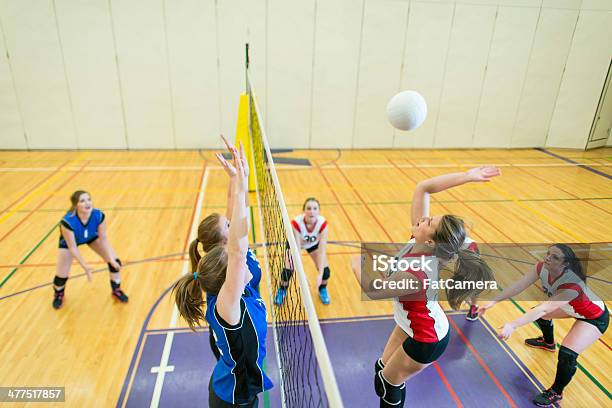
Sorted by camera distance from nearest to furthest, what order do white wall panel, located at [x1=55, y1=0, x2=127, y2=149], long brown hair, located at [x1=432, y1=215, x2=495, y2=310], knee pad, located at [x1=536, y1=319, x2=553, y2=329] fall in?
1. long brown hair, located at [x1=432, y1=215, x2=495, y2=310]
2. knee pad, located at [x1=536, y1=319, x2=553, y2=329]
3. white wall panel, located at [x1=55, y1=0, x2=127, y2=149]

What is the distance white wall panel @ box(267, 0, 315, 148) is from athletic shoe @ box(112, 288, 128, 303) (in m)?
8.02

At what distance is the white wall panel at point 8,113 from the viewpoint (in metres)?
10.8

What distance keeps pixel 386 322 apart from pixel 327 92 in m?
8.72

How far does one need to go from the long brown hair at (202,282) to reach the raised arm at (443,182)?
1761 mm

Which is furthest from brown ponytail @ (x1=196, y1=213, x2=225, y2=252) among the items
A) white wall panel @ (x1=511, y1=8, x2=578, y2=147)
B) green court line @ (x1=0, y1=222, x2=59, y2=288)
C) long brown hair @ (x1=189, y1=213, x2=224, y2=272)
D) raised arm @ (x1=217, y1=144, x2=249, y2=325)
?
white wall panel @ (x1=511, y1=8, x2=578, y2=147)

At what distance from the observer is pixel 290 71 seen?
11.8 meters

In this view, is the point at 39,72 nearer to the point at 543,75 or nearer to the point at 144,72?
the point at 144,72

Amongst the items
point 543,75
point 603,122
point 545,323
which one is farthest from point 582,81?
point 545,323

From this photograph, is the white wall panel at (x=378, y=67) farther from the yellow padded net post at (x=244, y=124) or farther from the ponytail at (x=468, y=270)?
the ponytail at (x=468, y=270)

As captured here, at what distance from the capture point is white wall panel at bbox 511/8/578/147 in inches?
483

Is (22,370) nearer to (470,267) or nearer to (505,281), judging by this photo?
(470,267)

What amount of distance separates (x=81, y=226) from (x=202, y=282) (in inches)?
127

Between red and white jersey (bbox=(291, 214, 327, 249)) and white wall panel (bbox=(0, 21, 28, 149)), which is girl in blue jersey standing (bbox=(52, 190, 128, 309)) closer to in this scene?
red and white jersey (bbox=(291, 214, 327, 249))

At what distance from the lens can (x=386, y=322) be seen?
16.3 feet
